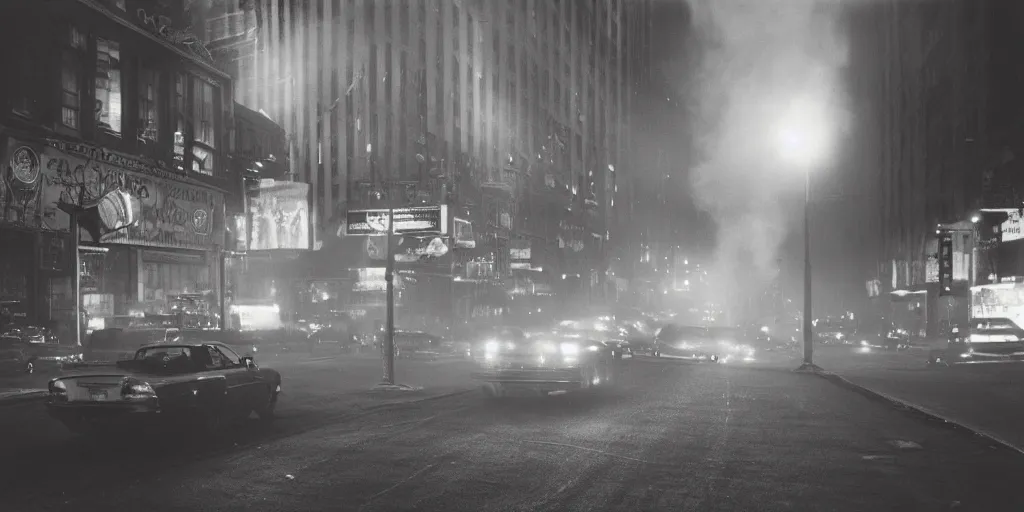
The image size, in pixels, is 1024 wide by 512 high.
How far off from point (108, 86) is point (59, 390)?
27.7 m

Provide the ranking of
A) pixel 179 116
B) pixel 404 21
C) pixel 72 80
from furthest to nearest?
pixel 404 21 → pixel 179 116 → pixel 72 80

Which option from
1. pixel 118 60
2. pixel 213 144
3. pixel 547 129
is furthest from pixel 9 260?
pixel 547 129

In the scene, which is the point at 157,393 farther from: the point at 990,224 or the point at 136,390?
the point at 990,224

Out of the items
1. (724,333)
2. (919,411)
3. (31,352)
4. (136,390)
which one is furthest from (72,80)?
(919,411)

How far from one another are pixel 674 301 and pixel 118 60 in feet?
390

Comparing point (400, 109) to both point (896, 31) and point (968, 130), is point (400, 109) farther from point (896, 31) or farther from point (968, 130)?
point (896, 31)

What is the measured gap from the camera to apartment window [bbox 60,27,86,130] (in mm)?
31406

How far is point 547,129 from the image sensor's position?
85188 millimetres

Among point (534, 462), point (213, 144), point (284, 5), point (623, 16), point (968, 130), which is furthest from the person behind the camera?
point (623, 16)

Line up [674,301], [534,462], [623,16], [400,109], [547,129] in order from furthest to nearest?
[674,301] < [623,16] < [547,129] < [400,109] < [534,462]

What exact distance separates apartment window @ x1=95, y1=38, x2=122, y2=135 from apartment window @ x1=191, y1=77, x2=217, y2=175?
19.4 feet

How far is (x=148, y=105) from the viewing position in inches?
1491

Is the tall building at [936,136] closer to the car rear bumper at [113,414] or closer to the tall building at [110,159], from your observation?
the car rear bumper at [113,414]

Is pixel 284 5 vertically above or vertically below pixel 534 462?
above
